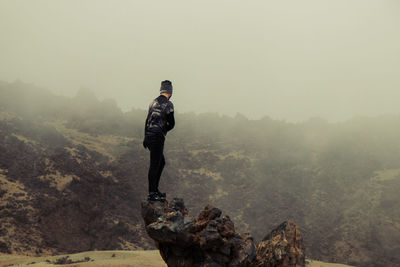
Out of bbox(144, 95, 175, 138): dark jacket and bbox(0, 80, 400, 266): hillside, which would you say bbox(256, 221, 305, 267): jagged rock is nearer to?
bbox(144, 95, 175, 138): dark jacket

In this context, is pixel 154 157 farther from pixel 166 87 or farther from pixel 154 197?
pixel 166 87

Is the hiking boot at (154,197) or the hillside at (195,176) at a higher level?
the hiking boot at (154,197)

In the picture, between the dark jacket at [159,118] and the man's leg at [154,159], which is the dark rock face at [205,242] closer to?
the man's leg at [154,159]

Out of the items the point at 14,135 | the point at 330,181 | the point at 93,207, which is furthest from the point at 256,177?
the point at 14,135

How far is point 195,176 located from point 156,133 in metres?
38.8

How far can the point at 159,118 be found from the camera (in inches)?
286

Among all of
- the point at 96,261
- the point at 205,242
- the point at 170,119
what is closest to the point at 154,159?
the point at 170,119

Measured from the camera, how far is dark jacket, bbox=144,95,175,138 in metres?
7.22

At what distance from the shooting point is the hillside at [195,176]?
93.4ft

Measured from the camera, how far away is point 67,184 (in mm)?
32125

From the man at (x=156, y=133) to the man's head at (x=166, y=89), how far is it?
0.15 m

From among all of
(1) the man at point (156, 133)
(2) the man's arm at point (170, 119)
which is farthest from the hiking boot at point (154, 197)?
(2) the man's arm at point (170, 119)

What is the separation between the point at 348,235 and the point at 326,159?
53.9 ft

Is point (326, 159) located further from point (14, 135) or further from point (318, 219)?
point (14, 135)
